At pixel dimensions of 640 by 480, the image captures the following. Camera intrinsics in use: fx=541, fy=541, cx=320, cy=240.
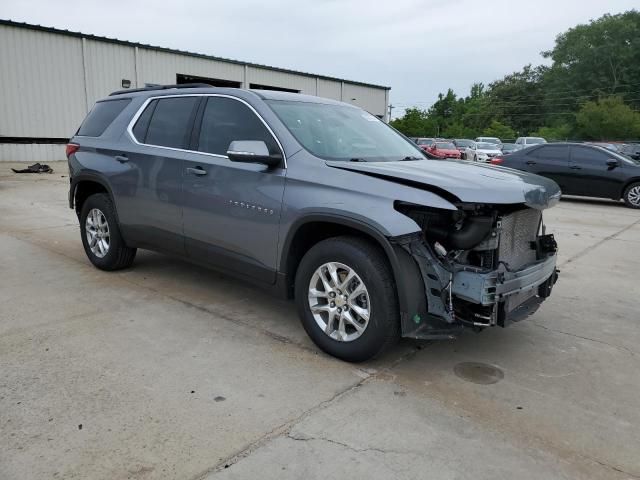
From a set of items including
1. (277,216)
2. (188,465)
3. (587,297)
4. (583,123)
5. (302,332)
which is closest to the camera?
(188,465)

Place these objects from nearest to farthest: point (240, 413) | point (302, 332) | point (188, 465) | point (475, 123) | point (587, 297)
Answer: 1. point (188, 465)
2. point (240, 413)
3. point (302, 332)
4. point (587, 297)
5. point (475, 123)

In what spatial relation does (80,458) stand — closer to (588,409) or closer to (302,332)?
(302,332)

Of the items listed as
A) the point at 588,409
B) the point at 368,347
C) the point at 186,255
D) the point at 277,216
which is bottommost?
the point at 588,409

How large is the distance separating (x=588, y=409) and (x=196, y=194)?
3.27m

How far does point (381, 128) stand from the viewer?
5.05 m

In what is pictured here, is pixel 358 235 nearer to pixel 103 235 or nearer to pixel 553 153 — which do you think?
pixel 103 235

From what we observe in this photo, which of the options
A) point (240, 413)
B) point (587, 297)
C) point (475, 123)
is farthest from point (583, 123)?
point (240, 413)

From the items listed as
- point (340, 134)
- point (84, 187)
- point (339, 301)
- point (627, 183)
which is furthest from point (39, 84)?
point (339, 301)

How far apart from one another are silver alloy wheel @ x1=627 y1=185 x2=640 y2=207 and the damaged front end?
1110cm

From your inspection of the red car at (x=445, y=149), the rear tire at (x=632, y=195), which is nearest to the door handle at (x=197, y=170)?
the rear tire at (x=632, y=195)

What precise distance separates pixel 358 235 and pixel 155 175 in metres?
2.26

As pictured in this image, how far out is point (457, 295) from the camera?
3.38 meters

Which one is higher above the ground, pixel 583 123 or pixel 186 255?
pixel 583 123

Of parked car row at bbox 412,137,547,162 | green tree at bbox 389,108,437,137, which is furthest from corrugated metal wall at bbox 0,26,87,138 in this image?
green tree at bbox 389,108,437,137
